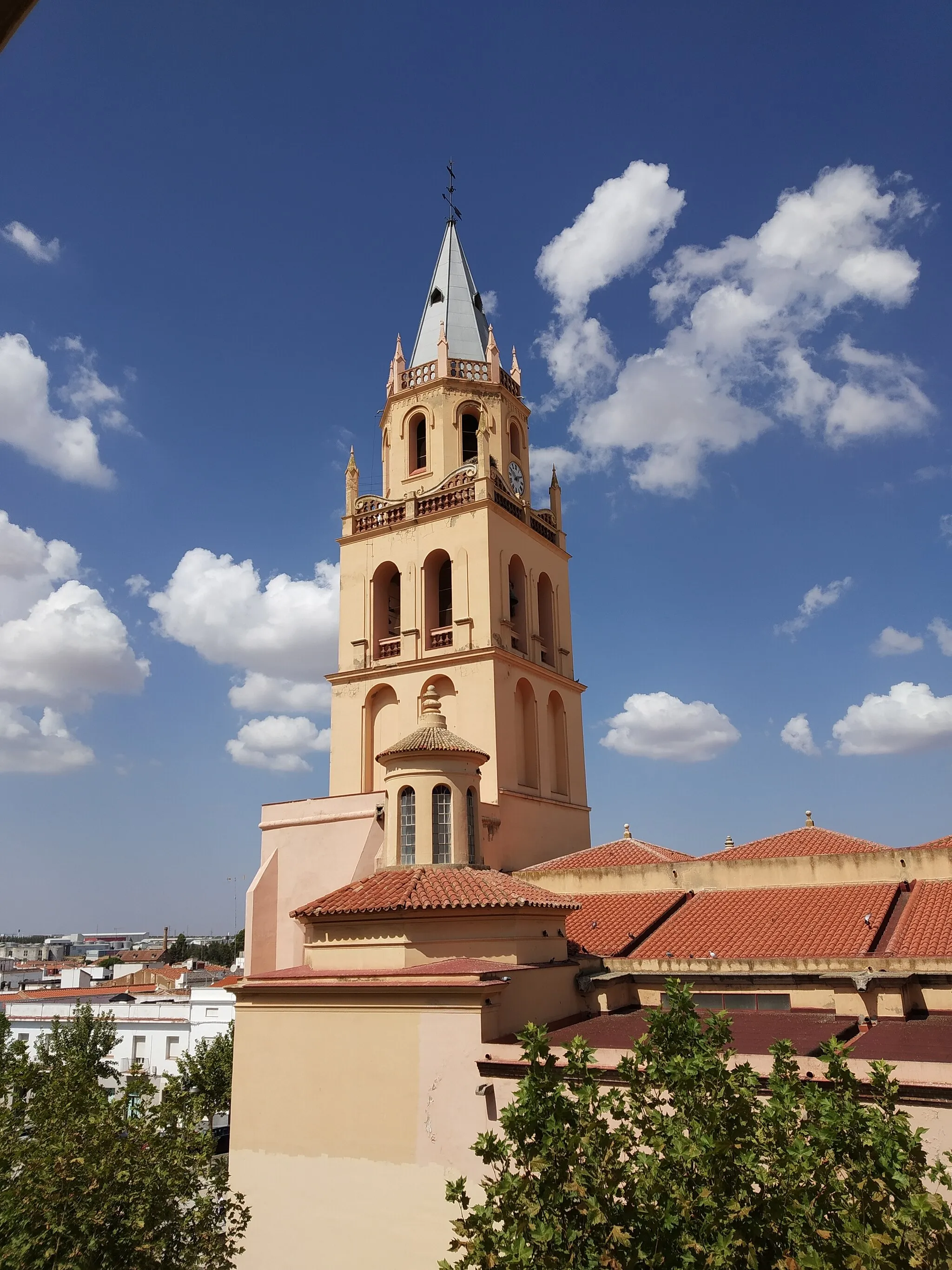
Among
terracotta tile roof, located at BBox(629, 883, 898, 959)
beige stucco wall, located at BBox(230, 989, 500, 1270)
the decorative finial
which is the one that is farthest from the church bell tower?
beige stucco wall, located at BBox(230, 989, 500, 1270)

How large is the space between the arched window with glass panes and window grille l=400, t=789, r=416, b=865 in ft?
1.30

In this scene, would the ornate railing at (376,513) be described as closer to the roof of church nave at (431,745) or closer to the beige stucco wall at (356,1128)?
the roof of church nave at (431,745)

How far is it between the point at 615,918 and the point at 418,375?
18.5 metres

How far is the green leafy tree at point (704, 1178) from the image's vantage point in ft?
23.6

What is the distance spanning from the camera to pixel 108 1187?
33.2 feet

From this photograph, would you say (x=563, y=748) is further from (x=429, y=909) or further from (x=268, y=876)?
(x=429, y=909)

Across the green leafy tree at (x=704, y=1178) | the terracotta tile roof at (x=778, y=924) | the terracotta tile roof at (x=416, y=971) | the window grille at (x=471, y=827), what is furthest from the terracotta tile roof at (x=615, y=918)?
the green leafy tree at (x=704, y=1178)

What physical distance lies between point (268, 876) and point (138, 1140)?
12216mm

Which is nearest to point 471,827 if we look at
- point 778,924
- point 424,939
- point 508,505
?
point 424,939

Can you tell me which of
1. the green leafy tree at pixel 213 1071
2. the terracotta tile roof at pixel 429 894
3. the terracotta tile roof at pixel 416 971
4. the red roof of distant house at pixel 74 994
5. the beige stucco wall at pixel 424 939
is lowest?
the green leafy tree at pixel 213 1071

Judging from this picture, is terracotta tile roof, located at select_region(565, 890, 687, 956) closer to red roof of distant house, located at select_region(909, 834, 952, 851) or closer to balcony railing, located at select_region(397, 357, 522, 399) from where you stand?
red roof of distant house, located at select_region(909, 834, 952, 851)

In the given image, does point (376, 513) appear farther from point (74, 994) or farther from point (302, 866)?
point (74, 994)

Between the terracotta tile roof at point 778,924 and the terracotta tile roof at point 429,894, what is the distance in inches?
113

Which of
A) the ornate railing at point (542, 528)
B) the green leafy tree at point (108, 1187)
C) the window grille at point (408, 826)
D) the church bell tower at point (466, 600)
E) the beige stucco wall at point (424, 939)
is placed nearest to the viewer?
the green leafy tree at point (108, 1187)
